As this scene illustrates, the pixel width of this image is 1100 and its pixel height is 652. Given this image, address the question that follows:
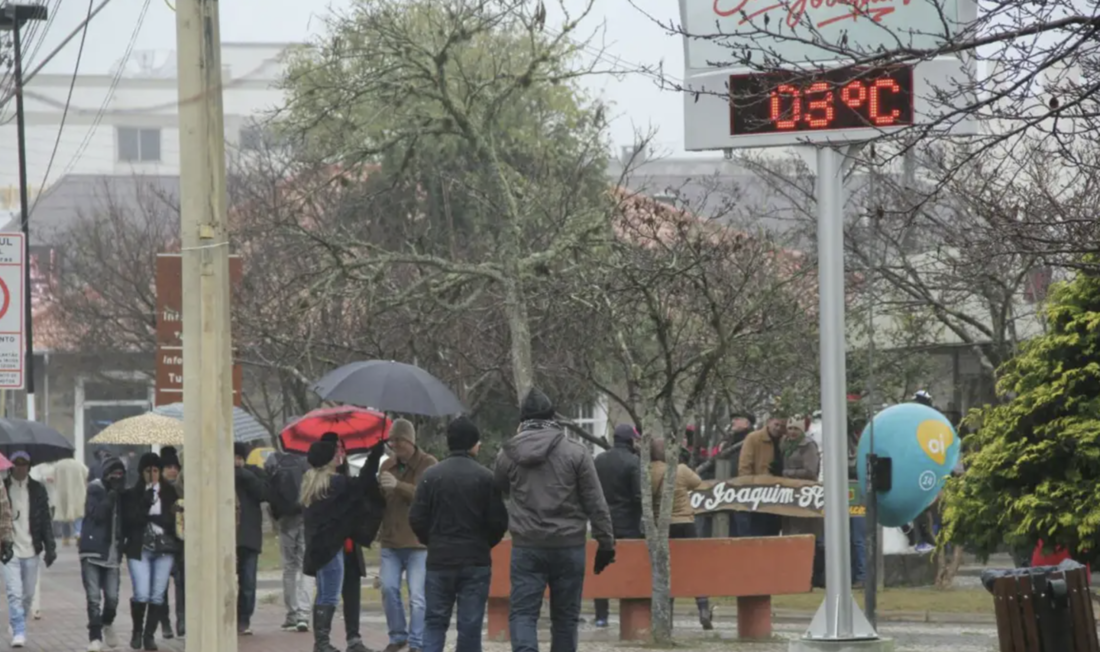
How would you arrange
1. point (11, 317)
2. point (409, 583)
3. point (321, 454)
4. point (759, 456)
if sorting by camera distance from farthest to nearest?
point (759, 456) < point (321, 454) < point (409, 583) < point (11, 317)

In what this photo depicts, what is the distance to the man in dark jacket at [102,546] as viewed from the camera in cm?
1634

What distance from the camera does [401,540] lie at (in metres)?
14.0

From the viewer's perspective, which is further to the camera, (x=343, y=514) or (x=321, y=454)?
(x=321, y=454)

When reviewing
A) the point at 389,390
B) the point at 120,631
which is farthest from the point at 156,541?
the point at 389,390

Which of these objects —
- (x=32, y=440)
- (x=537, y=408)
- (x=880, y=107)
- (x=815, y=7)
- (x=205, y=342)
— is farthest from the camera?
(x=32, y=440)

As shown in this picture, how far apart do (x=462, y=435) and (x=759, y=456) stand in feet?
32.0

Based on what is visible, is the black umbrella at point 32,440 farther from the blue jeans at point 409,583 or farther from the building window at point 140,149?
the building window at point 140,149

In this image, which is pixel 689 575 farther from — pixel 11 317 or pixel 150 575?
pixel 11 317

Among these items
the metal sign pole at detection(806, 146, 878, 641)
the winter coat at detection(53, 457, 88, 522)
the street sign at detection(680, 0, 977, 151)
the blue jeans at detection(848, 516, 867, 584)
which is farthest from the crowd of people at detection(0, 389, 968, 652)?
the winter coat at detection(53, 457, 88, 522)

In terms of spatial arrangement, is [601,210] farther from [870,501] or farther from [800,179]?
[800,179]

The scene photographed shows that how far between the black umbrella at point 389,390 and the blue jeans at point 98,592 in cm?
340

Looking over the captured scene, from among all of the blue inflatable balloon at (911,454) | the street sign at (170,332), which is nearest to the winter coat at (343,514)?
the street sign at (170,332)

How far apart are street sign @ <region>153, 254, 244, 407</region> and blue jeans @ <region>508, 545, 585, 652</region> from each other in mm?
2031

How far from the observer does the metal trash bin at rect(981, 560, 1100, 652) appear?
35.3ft
